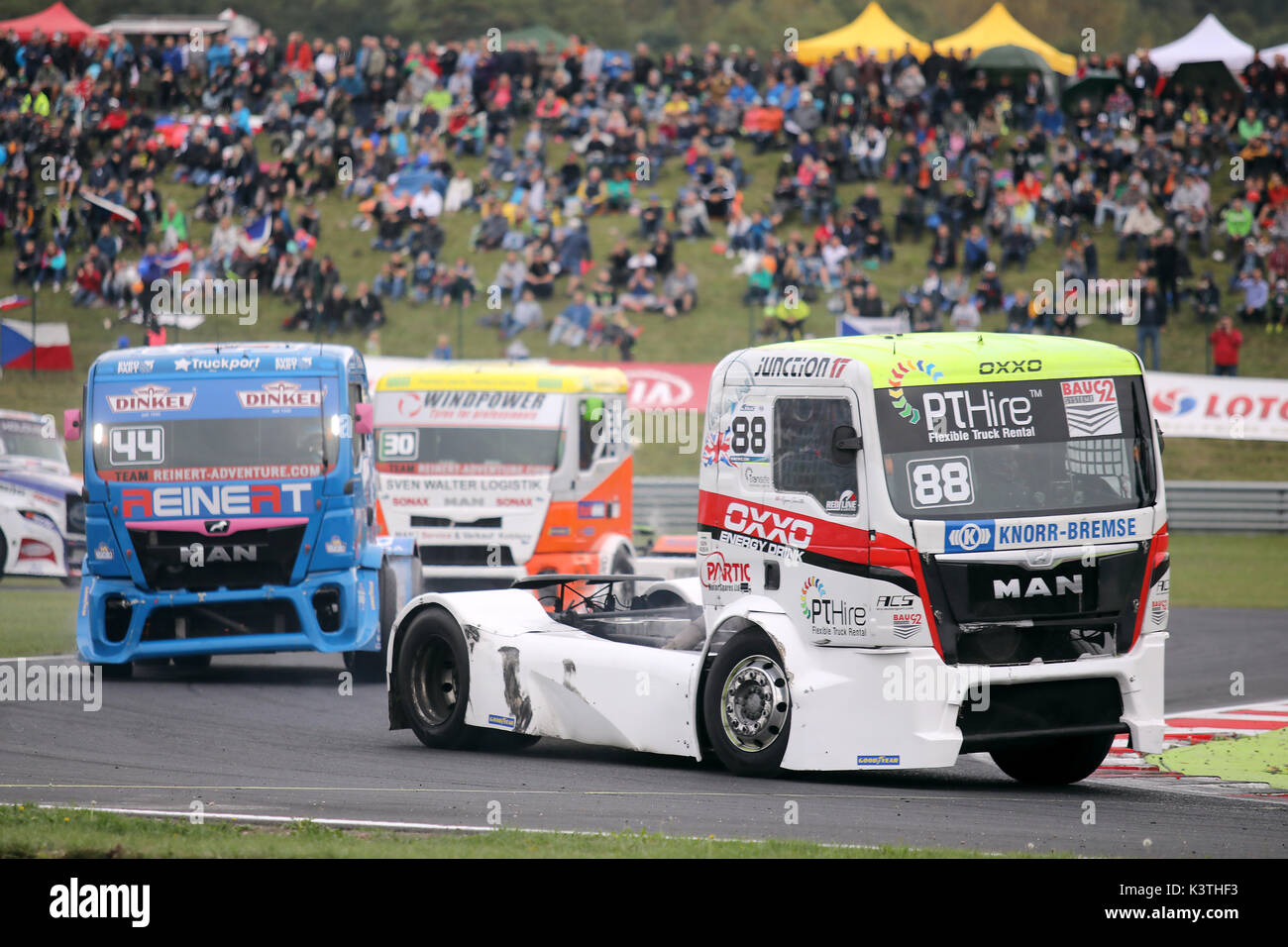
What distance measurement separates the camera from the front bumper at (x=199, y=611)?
47.4 ft

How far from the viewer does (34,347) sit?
3123 centimetres

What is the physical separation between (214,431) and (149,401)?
1.89 feet

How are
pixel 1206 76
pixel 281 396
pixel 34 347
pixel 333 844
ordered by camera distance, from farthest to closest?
pixel 1206 76, pixel 34 347, pixel 281 396, pixel 333 844

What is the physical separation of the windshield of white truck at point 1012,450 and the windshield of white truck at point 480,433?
10888 mm

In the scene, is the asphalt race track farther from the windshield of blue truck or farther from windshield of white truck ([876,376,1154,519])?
the windshield of blue truck

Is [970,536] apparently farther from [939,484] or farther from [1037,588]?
[1037,588]

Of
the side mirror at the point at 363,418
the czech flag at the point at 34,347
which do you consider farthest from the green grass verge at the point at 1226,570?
the czech flag at the point at 34,347

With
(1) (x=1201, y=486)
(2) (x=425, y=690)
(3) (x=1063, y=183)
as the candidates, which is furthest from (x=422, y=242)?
(2) (x=425, y=690)

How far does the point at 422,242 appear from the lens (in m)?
34.1

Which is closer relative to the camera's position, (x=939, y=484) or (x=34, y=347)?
(x=939, y=484)

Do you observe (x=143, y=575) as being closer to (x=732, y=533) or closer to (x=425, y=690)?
(x=425, y=690)

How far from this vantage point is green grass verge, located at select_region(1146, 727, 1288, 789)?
10516 millimetres

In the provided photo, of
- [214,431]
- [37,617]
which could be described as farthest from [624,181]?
[214,431]

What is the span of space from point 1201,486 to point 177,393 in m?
18.0
